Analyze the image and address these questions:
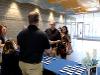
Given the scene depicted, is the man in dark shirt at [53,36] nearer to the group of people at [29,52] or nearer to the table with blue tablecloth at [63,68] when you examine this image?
the table with blue tablecloth at [63,68]

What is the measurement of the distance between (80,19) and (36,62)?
887 inches

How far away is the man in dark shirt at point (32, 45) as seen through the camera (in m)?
2.86

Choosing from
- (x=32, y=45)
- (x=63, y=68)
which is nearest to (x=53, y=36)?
(x=63, y=68)

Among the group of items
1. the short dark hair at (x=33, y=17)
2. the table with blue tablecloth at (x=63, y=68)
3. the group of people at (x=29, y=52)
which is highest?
the short dark hair at (x=33, y=17)

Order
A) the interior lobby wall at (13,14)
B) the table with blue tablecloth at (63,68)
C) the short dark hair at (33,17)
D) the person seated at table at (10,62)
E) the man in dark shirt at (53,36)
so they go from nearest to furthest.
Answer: the short dark hair at (33,17) → the table with blue tablecloth at (63,68) → the person seated at table at (10,62) → the man in dark shirt at (53,36) → the interior lobby wall at (13,14)

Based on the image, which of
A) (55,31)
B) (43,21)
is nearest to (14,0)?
(43,21)

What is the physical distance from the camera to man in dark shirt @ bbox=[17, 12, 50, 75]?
9.37 feet

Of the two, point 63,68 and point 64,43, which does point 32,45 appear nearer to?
point 63,68

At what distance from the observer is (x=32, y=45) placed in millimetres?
2869

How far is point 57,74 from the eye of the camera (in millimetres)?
2957

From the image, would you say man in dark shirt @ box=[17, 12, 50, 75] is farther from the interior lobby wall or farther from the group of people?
the interior lobby wall

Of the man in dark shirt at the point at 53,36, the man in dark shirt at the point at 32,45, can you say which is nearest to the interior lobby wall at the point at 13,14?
the man in dark shirt at the point at 53,36

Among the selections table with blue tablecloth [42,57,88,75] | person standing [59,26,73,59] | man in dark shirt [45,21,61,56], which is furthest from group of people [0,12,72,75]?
person standing [59,26,73,59]

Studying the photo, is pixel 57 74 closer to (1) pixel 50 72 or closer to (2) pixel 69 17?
(1) pixel 50 72
